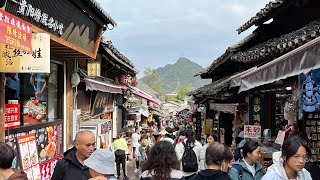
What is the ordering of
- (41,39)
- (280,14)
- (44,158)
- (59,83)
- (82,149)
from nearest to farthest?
(82,149)
(41,39)
(44,158)
(59,83)
(280,14)

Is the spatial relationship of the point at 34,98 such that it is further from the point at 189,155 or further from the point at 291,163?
the point at 291,163

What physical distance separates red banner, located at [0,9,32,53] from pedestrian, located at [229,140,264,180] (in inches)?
138

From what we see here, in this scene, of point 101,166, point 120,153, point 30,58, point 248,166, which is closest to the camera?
point 101,166

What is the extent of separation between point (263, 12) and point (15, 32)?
9226 millimetres

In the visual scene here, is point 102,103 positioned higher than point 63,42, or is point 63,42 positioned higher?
point 63,42

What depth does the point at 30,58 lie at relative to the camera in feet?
21.0

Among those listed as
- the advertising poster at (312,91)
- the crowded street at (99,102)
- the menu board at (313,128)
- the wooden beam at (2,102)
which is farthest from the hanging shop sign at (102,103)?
the advertising poster at (312,91)

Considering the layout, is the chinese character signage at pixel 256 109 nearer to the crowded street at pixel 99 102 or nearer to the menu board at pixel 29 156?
the crowded street at pixel 99 102

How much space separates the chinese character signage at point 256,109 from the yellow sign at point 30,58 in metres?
7.48

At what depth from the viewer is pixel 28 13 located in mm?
6688

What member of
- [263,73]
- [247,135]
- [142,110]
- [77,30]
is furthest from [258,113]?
[142,110]

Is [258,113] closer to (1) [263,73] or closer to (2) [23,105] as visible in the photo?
(1) [263,73]

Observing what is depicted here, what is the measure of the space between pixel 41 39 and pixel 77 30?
2893mm

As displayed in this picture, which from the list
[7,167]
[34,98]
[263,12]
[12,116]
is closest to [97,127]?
[34,98]
